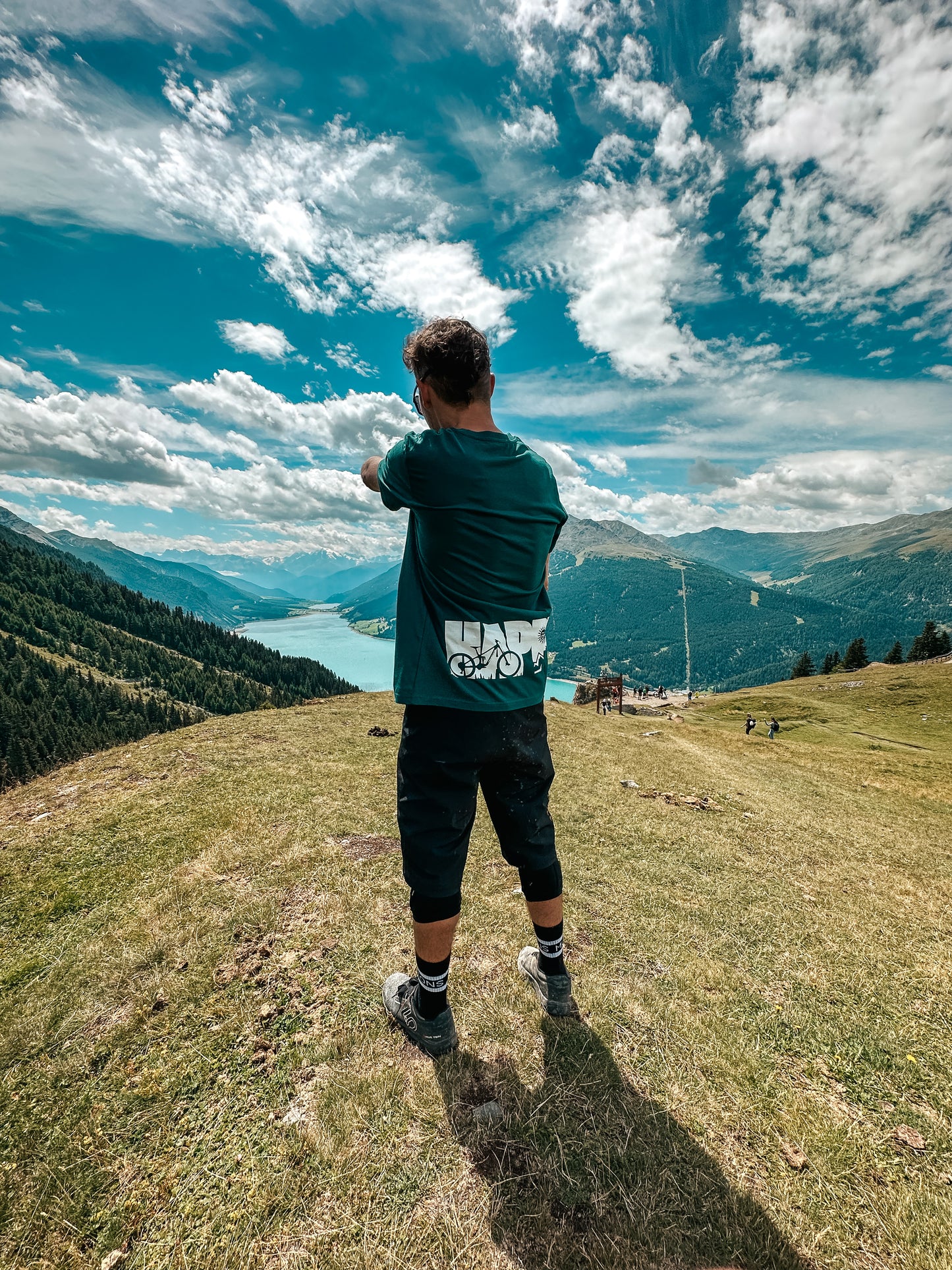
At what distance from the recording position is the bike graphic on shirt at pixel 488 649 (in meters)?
3.08

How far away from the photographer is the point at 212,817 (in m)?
6.45

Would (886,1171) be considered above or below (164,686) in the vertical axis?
above

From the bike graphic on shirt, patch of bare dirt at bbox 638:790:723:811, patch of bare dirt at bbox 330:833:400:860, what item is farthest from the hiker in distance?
patch of bare dirt at bbox 638:790:723:811

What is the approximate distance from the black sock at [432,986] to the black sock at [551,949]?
0.72 meters

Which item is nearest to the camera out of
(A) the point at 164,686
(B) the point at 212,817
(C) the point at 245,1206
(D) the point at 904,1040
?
(C) the point at 245,1206

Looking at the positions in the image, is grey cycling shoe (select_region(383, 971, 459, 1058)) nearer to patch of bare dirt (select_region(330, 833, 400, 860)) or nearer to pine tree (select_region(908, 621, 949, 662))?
patch of bare dirt (select_region(330, 833, 400, 860))

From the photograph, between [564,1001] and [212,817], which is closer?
[564,1001]

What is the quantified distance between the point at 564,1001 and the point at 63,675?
162846 mm

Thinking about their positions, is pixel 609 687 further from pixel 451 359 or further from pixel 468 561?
pixel 451 359

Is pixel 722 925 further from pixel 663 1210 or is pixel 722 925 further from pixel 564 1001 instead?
pixel 663 1210

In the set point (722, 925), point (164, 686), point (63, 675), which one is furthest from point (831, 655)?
point (63, 675)

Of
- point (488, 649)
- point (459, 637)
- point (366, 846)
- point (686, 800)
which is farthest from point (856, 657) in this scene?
point (459, 637)

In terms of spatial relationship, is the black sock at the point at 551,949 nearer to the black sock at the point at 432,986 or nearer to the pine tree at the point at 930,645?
the black sock at the point at 432,986

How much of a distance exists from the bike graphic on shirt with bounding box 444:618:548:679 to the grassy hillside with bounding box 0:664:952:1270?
8.57 feet
